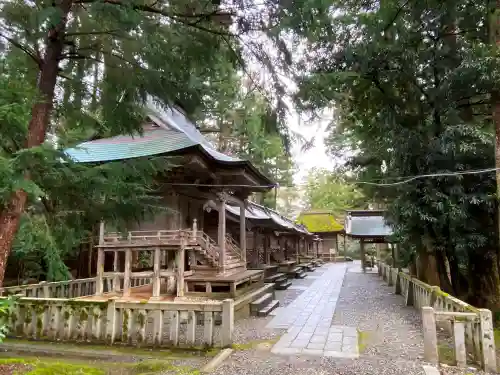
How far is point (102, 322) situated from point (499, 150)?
26.2 ft

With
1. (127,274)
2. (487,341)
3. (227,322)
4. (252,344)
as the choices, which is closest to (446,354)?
(487,341)

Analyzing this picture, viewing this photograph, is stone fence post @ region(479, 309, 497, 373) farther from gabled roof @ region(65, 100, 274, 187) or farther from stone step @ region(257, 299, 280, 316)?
gabled roof @ region(65, 100, 274, 187)

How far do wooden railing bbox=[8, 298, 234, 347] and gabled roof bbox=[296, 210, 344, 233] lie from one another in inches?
1205

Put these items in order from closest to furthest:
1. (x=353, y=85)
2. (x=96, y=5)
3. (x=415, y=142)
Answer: (x=96, y=5), (x=415, y=142), (x=353, y=85)

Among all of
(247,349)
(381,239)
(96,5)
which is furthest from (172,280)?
(381,239)

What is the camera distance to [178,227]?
35.3ft

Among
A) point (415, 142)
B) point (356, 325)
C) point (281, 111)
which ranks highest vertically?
point (415, 142)

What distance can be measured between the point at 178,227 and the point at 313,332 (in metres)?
5.06

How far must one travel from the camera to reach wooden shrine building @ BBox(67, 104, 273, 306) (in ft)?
31.4

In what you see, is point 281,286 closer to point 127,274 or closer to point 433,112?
point 127,274

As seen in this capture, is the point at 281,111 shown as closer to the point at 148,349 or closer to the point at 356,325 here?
the point at 148,349

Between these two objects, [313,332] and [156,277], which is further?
[156,277]

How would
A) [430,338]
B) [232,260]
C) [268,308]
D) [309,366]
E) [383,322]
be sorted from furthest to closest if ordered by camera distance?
[232,260], [268,308], [383,322], [430,338], [309,366]

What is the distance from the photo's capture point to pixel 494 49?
7.40 meters
